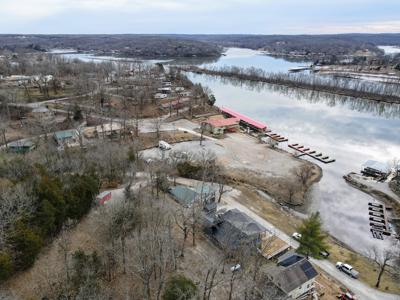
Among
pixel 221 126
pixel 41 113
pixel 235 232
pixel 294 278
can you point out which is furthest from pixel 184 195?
pixel 41 113

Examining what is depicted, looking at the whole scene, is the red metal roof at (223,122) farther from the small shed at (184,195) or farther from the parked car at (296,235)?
the parked car at (296,235)

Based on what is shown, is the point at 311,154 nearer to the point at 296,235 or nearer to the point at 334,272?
the point at 296,235

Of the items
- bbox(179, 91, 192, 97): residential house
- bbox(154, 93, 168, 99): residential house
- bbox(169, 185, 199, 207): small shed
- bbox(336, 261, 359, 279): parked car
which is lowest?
bbox(336, 261, 359, 279): parked car

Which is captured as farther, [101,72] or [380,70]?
[380,70]

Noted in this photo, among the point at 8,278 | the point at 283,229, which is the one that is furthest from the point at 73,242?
the point at 283,229

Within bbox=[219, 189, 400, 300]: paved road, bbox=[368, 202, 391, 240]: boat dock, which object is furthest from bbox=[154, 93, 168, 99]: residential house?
bbox=[368, 202, 391, 240]: boat dock

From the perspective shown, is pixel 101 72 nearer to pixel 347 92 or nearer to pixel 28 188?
pixel 347 92

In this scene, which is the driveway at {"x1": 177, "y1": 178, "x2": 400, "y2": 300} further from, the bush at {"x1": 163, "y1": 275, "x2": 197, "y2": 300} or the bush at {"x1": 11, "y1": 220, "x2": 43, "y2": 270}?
the bush at {"x1": 11, "y1": 220, "x2": 43, "y2": 270}
